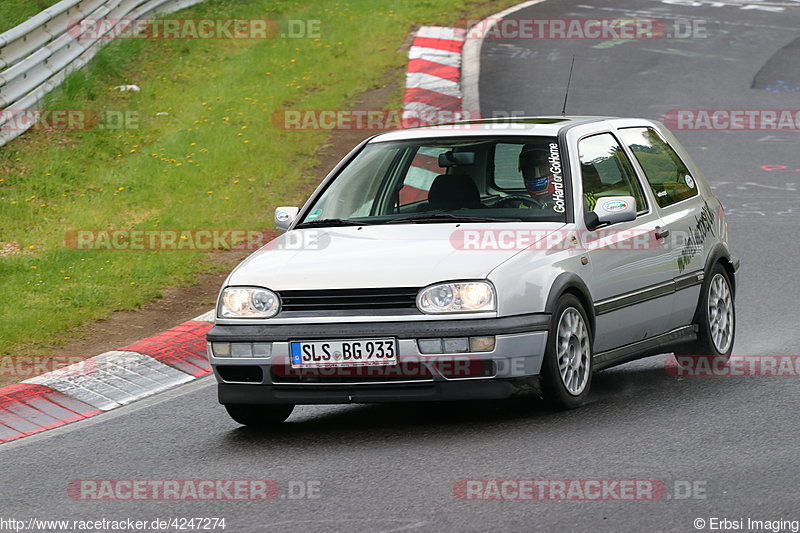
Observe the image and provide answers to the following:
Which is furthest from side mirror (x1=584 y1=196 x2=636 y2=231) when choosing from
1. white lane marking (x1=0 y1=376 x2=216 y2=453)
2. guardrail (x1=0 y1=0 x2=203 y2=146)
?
guardrail (x1=0 y1=0 x2=203 y2=146)

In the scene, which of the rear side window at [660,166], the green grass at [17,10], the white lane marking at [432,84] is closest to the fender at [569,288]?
the rear side window at [660,166]

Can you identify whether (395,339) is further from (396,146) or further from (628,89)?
(628,89)

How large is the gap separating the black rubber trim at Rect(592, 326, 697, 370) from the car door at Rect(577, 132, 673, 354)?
1.4 inches

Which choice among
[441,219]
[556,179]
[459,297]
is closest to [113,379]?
[441,219]

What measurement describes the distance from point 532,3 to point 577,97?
27.5 ft

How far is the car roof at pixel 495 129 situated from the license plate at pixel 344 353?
6.26 ft

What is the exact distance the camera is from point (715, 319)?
9039mm

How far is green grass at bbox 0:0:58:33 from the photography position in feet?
63.9

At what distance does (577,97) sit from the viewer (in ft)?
62.0

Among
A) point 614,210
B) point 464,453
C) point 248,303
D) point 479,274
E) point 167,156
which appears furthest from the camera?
point 167,156

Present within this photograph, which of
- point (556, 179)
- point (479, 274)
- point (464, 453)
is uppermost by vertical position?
point (556, 179)

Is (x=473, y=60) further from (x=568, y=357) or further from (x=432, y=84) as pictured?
(x=568, y=357)

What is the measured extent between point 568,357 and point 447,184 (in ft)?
4.25

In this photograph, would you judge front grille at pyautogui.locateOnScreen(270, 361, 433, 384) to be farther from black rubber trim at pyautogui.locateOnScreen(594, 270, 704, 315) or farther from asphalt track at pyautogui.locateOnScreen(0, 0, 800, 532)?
black rubber trim at pyautogui.locateOnScreen(594, 270, 704, 315)
